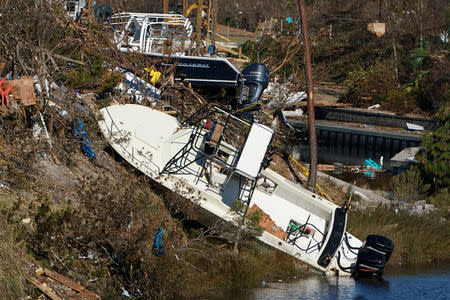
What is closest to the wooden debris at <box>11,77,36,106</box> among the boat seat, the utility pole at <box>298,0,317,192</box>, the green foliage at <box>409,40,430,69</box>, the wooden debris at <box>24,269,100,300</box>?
the boat seat

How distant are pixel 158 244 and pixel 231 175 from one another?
8.23 feet

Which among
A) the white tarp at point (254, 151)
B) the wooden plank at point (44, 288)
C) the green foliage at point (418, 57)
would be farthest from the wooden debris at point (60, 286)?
the green foliage at point (418, 57)

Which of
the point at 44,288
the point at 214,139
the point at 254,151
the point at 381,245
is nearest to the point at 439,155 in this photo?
the point at 381,245

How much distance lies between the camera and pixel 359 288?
42.9 ft

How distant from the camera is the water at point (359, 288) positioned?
12.2 metres

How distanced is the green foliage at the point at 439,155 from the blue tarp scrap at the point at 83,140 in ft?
34.2

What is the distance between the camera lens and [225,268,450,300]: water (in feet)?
39.9

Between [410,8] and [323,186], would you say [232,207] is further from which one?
[410,8]

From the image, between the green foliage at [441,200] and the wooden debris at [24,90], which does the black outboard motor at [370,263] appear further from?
the wooden debris at [24,90]

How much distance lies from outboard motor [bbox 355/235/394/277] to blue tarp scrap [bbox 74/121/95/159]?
5.74m

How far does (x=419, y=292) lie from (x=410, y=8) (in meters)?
26.1

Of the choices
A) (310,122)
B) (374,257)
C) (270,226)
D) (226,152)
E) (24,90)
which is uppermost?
(24,90)

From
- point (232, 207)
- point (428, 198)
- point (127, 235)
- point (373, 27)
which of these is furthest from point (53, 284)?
point (373, 27)

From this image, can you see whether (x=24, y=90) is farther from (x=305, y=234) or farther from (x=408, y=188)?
(x=408, y=188)
